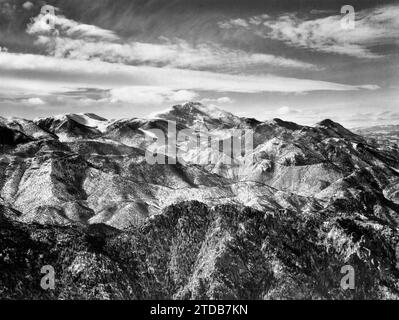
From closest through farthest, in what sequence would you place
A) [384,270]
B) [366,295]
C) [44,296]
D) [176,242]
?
[44,296] → [366,295] → [384,270] → [176,242]

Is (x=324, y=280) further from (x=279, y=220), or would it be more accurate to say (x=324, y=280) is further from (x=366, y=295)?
(x=279, y=220)

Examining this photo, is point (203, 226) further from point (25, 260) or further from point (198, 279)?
point (25, 260)
